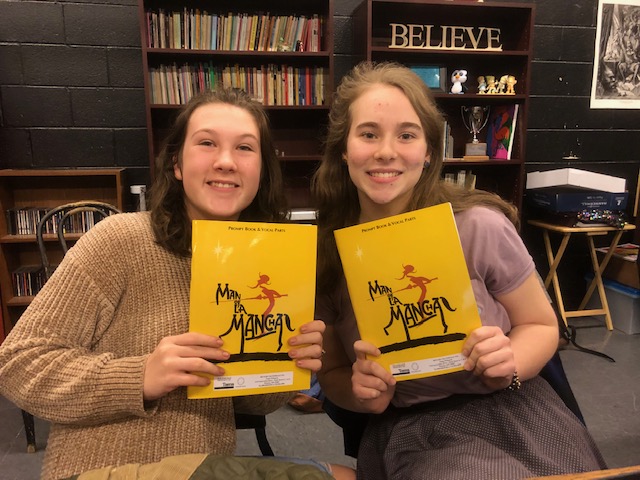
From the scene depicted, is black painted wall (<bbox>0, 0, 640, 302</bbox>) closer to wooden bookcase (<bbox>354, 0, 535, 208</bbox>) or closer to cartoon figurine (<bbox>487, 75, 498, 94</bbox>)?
wooden bookcase (<bbox>354, 0, 535, 208</bbox>)

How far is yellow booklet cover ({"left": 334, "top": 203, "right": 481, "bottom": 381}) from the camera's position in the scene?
87cm

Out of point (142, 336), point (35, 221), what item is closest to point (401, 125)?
point (142, 336)

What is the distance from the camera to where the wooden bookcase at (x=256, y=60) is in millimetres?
2639

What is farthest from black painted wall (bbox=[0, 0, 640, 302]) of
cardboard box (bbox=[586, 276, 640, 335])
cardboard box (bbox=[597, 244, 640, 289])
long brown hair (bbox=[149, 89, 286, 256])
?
long brown hair (bbox=[149, 89, 286, 256])

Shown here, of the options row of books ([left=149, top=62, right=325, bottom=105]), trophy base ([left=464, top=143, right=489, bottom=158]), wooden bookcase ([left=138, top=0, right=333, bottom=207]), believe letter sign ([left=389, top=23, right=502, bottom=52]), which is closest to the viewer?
wooden bookcase ([left=138, top=0, right=333, bottom=207])

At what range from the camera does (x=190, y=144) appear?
40.3 inches

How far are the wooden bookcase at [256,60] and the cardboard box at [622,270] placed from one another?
7.24ft

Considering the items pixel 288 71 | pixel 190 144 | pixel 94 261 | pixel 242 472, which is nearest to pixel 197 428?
pixel 242 472

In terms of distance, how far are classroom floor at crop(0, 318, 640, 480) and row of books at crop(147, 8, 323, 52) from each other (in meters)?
2.03

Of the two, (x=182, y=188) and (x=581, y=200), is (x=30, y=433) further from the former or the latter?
(x=581, y=200)

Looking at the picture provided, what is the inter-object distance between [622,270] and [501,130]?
1.32 m

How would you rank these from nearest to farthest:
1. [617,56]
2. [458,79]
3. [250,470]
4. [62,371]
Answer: [250,470] < [62,371] < [458,79] < [617,56]

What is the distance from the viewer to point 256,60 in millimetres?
2820

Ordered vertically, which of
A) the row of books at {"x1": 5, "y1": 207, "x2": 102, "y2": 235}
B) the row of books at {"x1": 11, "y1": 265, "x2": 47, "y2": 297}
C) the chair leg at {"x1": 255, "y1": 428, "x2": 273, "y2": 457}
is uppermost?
the row of books at {"x1": 5, "y1": 207, "x2": 102, "y2": 235}
